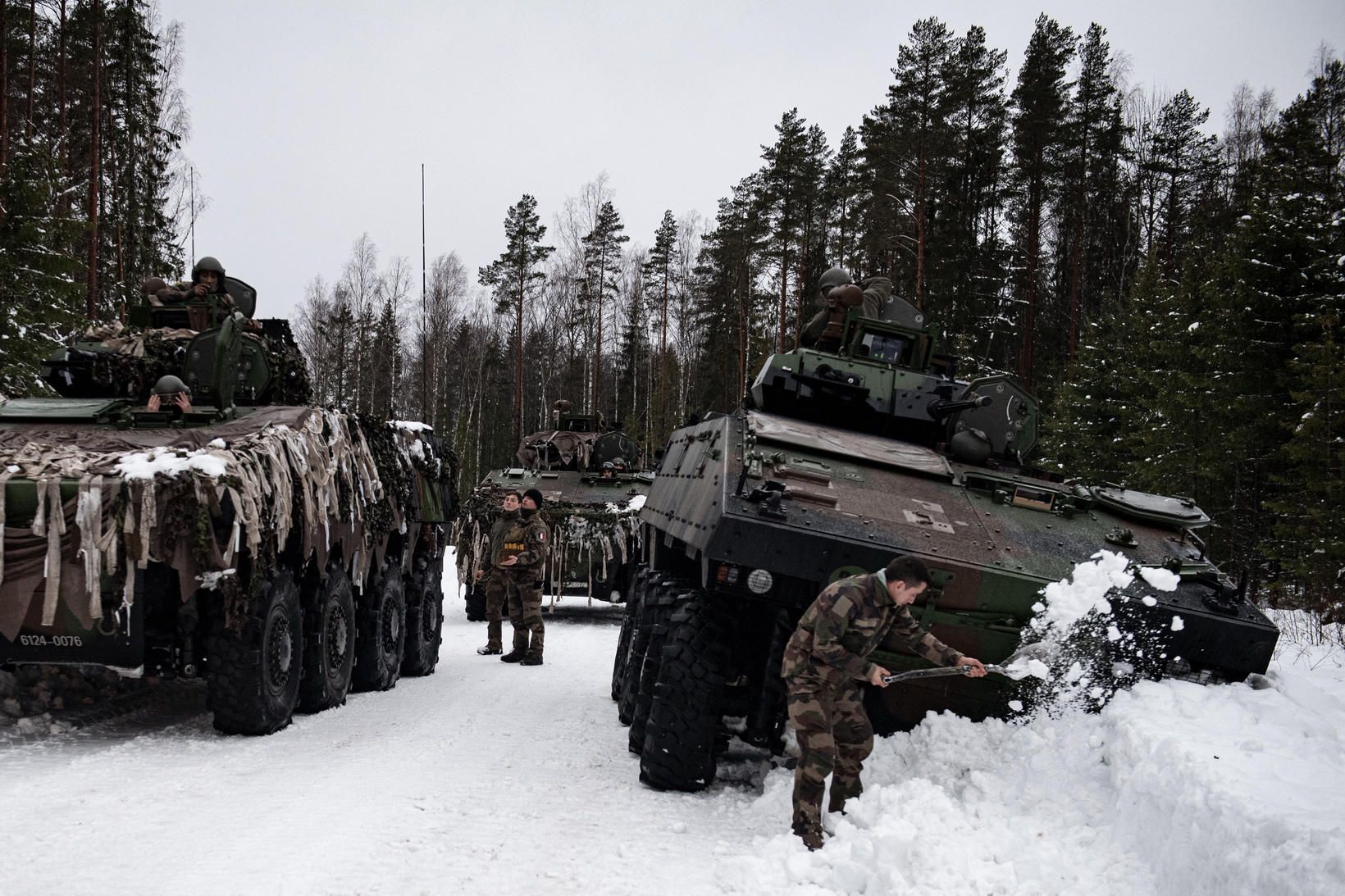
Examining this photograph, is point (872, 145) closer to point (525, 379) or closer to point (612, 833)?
point (612, 833)

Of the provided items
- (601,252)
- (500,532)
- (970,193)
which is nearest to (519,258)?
(601,252)

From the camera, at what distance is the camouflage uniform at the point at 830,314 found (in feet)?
27.9

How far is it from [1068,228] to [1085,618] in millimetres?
25526

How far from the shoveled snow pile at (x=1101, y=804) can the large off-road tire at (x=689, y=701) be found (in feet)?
1.52

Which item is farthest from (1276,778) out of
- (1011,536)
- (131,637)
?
(131,637)

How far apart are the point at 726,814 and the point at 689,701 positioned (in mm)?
556

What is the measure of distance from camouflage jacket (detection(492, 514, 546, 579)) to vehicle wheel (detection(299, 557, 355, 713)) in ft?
8.03

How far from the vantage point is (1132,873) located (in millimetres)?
3504

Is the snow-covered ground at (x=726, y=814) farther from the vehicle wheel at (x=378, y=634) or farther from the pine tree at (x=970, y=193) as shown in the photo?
the pine tree at (x=970, y=193)

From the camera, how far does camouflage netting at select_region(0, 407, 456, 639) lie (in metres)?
5.46

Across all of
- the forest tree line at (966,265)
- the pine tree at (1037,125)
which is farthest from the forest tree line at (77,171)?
the pine tree at (1037,125)

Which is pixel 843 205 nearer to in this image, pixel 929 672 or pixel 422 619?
pixel 422 619

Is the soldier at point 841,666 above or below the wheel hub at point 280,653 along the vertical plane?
above

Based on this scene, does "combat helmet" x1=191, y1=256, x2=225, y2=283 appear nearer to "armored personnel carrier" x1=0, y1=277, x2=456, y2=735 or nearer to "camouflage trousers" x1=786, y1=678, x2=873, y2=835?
"armored personnel carrier" x1=0, y1=277, x2=456, y2=735
